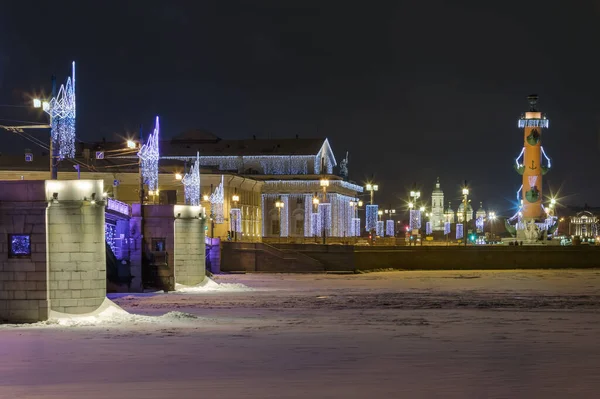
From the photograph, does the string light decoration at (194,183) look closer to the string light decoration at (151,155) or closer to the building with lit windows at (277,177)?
the string light decoration at (151,155)

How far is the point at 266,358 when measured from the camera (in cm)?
2372

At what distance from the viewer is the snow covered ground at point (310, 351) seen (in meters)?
19.5

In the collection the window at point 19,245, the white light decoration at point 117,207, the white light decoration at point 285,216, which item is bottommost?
the window at point 19,245

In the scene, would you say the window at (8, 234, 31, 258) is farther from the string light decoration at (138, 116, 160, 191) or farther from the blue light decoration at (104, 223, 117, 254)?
the string light decoration at (138, 116, 160, 191)

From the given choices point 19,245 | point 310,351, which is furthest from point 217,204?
point 310,351

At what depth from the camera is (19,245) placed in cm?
3212

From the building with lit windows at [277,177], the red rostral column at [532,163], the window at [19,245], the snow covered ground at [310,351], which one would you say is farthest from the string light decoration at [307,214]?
the window at [19,245]

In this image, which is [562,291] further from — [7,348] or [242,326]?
[7,348]

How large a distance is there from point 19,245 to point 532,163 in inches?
3203

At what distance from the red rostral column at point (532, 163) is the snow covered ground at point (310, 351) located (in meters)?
61.8

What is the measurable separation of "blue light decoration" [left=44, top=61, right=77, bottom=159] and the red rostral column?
74.6 m

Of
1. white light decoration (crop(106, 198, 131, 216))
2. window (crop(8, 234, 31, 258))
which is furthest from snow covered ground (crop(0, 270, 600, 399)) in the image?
white light decoration (crop(106, 198, 131, 216))

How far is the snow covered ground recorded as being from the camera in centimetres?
1947

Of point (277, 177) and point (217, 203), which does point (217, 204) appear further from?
point (277, 177)
